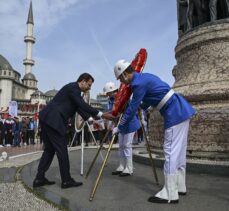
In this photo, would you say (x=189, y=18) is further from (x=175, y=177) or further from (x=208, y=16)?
(x=175, y=177)

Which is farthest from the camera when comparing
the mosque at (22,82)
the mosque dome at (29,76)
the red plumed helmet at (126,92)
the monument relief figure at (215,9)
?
the mosque dome at (29,76)

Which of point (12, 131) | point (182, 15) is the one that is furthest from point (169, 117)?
point (12, 131)

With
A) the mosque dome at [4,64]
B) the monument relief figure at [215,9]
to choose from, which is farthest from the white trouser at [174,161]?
the mosque dome at [4,64]

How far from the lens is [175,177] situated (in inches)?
161

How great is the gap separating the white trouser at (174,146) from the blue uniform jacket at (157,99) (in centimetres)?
9

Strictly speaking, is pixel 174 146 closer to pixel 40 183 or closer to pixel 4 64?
pixel 40 183

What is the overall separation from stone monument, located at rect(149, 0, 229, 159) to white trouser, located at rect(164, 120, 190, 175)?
2.33 metres

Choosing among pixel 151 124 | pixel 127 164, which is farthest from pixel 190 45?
pixel 127 164

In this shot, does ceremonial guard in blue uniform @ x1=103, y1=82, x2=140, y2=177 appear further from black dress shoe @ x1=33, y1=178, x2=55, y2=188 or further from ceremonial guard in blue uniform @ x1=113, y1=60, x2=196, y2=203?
ceremonial guard in blue uniform @ x1=113, y1=60, x2=196, y2=203

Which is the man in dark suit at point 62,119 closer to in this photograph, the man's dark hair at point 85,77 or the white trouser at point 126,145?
the man's dark hair at point 85,77

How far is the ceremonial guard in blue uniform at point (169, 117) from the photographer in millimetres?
4094

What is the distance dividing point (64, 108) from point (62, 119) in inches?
7.3

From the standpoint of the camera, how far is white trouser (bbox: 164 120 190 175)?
410cm

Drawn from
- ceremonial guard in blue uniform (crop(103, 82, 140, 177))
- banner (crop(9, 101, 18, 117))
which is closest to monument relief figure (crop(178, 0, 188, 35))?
ceremonial guard in blue uniform (crop(103, 82, 140, 177))
